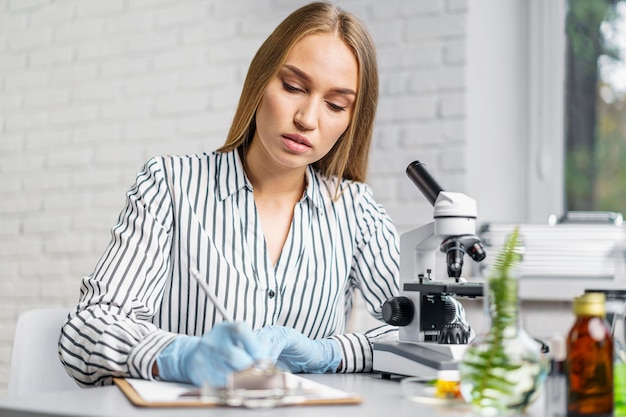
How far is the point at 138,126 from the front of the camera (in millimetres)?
3098

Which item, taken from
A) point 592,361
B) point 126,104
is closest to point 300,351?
point 592,361

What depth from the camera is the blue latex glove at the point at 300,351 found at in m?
1.29

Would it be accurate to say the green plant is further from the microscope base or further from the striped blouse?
the striped blouse

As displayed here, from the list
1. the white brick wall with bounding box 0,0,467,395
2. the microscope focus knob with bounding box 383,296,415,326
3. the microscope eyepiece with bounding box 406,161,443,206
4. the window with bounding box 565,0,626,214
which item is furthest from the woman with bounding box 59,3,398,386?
the window with bounding box 565,0,626,214

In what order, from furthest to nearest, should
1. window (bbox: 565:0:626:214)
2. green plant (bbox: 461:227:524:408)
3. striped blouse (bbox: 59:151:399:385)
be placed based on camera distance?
window (bbox: 565:0:626:214), striped blouse (bbox: 59:151:399:385), green plant (bbox: 461:227:524:408)

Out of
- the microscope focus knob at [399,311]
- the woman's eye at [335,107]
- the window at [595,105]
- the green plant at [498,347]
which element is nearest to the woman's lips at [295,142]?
the woman's eye at [335,107]

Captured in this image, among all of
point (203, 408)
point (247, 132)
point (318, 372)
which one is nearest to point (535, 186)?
point (247, 132)

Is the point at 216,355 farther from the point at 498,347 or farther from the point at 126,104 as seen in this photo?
the point at 126,104

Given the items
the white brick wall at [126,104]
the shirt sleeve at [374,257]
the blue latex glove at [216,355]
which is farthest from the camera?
the white brick wall at [126,104]

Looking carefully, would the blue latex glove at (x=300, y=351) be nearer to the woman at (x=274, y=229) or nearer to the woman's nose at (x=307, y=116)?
the woman at (x=274, y=229)

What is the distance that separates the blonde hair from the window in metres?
1.26

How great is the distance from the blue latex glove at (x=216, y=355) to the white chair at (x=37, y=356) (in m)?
0.52

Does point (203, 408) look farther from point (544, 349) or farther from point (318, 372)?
point (544, 349)

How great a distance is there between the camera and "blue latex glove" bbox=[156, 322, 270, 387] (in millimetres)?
1001
